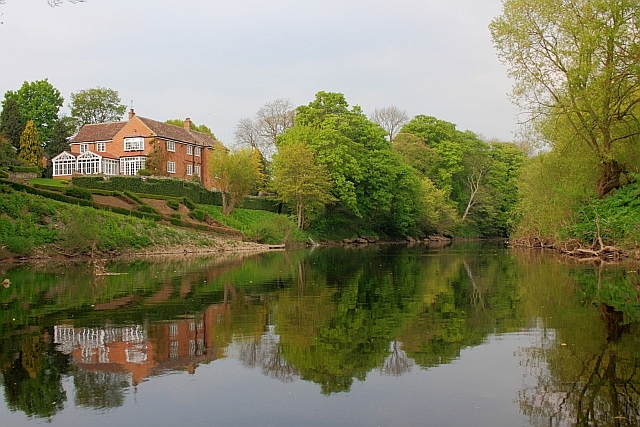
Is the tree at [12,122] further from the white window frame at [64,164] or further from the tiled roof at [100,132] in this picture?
the white window frame at [64,164]

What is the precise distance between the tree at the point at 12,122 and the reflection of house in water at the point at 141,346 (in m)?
71.1

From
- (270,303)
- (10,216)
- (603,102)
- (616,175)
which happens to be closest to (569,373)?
(270,303)

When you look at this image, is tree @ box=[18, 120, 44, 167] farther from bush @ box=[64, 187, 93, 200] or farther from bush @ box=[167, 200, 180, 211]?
bush @ box=[64, 187, 93, 200]

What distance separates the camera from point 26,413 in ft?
23.0

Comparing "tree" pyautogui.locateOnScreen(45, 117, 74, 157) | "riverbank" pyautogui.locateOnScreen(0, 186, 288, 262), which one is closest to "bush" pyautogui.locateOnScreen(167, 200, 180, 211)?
"riverbank" pyautogui.locateOnScreen(0, 186, 288, 262)

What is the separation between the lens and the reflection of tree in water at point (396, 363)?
8.68 metres

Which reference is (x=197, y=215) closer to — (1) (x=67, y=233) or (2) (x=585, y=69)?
(1) (x=67, y=233)

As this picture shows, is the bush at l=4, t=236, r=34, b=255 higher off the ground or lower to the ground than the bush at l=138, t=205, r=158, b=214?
lower

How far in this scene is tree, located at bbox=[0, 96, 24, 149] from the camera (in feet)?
248

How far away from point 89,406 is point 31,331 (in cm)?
526

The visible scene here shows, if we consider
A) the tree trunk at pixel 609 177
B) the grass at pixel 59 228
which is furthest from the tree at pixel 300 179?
the tree trunk at pixel 609 177

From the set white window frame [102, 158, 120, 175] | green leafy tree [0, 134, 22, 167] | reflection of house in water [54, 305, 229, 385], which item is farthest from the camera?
white window frame [102, 158, 120, 175]

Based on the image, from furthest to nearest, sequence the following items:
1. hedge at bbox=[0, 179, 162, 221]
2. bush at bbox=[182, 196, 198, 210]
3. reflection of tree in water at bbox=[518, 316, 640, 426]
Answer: bush at bbox=[182, 196, 198, 210] → hedge at bbox=[0, 179, 162, 221] → reflection of tree in water at bbox=[518, 316, 640, 426]

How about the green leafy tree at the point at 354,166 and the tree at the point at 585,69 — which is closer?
the tree at the point at 585,69
